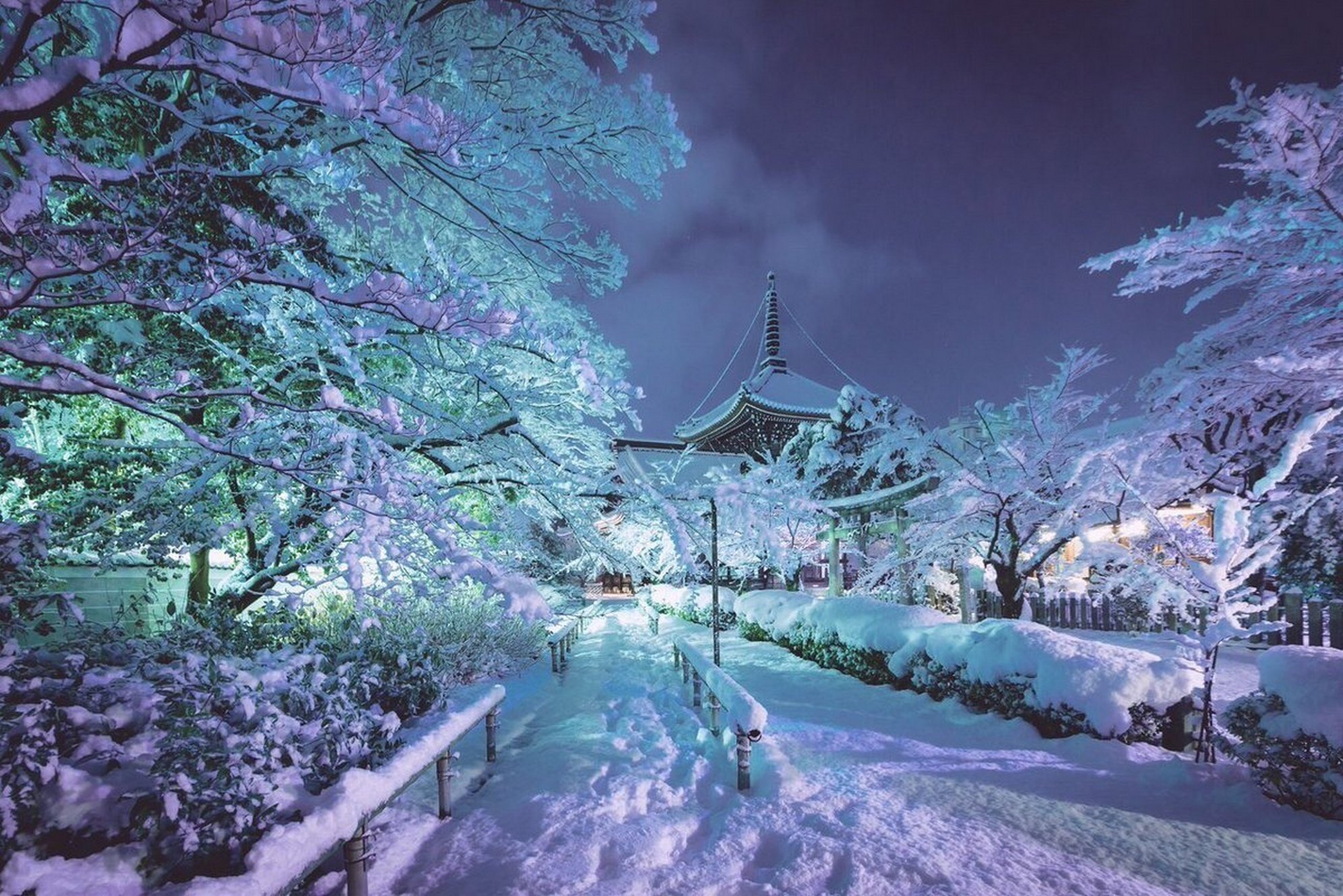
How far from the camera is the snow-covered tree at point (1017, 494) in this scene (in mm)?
8695

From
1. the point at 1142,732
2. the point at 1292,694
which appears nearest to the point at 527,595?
the point at 1292,694

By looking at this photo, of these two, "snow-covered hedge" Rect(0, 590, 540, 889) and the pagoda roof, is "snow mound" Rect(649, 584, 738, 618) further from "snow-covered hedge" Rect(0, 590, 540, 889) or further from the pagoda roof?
"snow-covered hedge" Rect(0, 590, 540, 889)

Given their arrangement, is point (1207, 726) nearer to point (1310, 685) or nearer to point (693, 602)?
point (1310, 685)

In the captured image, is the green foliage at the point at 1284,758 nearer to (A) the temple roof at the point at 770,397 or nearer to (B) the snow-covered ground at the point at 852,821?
(B) the snow-covered ground at the point at 852,821

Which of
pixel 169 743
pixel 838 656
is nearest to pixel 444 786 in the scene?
pixel 169 743

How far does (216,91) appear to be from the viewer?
3.71 metres

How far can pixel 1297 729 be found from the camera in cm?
373

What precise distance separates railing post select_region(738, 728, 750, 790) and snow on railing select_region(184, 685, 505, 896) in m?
2.13

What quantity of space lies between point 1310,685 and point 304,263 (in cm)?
795

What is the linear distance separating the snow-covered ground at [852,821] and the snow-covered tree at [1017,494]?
376cm

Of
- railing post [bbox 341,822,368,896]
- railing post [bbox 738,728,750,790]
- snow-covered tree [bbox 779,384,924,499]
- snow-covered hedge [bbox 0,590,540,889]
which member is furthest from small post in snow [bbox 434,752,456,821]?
snow-covered tree [bbox 779,384,924,499]

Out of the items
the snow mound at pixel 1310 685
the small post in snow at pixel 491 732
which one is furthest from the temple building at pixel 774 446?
the small post in snow at pixel 491 732

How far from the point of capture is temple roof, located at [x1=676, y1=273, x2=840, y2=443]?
2203 centimetres

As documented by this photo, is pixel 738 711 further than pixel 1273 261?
No
